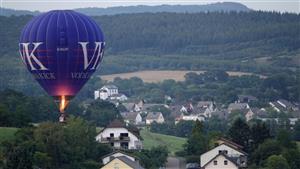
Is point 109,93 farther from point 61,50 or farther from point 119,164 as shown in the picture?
point 119,164

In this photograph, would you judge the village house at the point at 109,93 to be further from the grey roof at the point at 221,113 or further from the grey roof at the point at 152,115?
the grey roof at the point at 221,113

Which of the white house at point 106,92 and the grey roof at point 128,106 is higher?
the white house at point 106,92


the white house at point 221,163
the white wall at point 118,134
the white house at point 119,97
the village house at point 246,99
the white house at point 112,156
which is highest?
the white house at point 119,97

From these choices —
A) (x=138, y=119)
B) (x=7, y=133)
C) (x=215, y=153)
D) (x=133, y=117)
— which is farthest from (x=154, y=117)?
(x=7, y=133)

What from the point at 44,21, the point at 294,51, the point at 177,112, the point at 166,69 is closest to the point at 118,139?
the point at 44,21

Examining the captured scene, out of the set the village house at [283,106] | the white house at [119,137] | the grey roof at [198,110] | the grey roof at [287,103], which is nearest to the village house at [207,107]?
the grey roof at [198,110]
